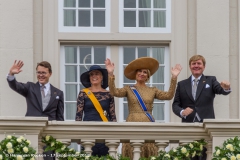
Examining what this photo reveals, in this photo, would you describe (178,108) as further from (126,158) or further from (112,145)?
(126,158)

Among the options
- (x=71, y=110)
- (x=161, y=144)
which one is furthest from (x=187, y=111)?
(x=71, y=110)

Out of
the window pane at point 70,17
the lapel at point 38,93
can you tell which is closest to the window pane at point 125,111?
the window pane at point 70,17

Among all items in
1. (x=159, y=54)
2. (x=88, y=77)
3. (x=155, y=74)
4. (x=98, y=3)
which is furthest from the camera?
(x=98, y=3)

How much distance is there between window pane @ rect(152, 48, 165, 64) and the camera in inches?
1184

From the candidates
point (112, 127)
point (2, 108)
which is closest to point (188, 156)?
point (112, 127)

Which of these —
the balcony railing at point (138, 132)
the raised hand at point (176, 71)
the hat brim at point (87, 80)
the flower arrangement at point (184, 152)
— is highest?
the raised hand at point (176, 71)

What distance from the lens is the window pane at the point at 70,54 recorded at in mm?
29984

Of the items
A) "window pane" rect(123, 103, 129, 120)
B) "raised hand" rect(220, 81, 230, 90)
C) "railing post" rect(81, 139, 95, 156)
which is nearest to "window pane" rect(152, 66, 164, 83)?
"window pane" rect(123, 103, 129, 120)

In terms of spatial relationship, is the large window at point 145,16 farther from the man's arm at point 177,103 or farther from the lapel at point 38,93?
the lapel at point 38,93

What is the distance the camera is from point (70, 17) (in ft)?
98.8

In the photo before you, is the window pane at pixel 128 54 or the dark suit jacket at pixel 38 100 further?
the window pane at pixel 128 54

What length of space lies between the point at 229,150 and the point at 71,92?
189 inches

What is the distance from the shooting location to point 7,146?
83.5ft

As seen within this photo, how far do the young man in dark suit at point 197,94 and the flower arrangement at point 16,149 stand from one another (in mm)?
2678
